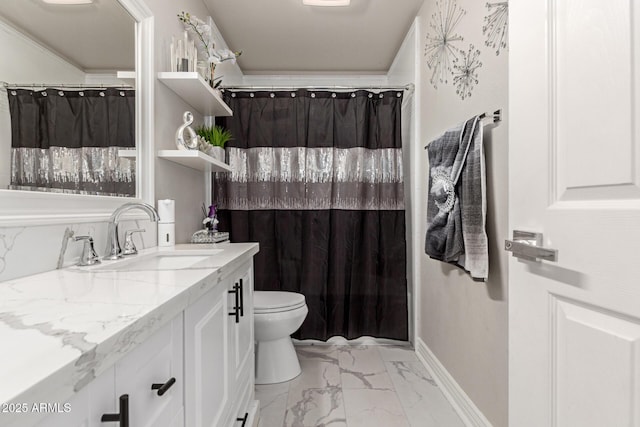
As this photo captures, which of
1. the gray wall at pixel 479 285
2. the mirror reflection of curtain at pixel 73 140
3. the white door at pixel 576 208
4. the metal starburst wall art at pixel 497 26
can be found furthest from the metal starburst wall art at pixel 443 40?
the mirror reflection of curtain at pixel 73 140

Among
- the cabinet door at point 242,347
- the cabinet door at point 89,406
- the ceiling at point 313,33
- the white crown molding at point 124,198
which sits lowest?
the cabinet door at point 242,347

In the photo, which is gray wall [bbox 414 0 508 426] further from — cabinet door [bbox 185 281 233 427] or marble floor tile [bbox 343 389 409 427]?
cabinet door [bbox 185 281 233 427]

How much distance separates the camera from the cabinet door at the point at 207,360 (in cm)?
81

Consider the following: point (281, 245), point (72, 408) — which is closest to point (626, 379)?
point (72, 408)

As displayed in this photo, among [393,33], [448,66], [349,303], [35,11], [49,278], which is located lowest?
[349,303]

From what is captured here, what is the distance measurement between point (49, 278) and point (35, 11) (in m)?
0.73

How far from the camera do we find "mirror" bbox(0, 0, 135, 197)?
87 centimetres

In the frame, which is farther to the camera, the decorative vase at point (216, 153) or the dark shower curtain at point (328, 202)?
the dark shower curtain at point (328, 202)

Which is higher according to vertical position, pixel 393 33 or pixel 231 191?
pixel 393 33

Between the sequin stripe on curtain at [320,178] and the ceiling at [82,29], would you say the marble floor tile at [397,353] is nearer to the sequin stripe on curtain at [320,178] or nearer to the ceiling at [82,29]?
the sequin stripe on curtain at [320,178]

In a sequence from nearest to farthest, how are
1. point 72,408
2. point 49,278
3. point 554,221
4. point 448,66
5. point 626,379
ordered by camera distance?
1. point 72,408
2. point 626,379
3. point 554,221
4. point 49,278
5. point 448,66

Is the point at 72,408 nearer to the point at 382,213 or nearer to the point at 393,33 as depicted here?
the point at 382,213

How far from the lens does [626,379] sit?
0.59 metres

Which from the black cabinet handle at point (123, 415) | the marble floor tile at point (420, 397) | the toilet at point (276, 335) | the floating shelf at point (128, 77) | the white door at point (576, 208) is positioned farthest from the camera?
the toilet at point (276, 335)
